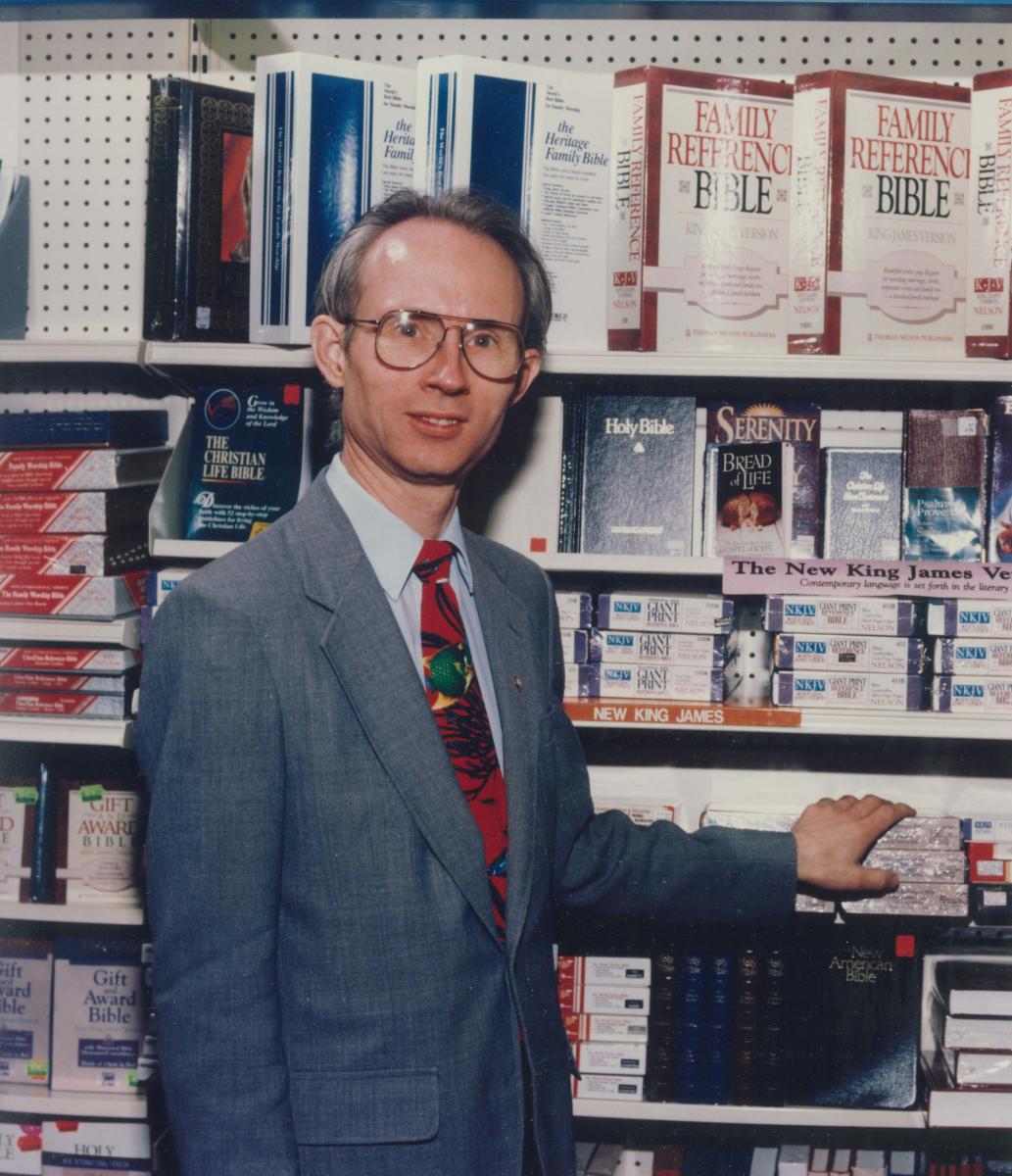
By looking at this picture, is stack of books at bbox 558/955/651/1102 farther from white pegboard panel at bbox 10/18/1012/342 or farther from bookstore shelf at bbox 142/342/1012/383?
white pegboard panel at bbox 10/18/1012/342

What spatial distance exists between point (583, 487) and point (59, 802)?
120cm

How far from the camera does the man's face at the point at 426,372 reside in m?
1.42

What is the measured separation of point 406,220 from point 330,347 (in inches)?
8.1

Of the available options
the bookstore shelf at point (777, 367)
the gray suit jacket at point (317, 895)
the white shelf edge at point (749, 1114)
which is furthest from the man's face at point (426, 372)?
the white shelf edge at point (749, 1114)

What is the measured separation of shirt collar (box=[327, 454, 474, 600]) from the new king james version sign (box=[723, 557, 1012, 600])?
0.73 m

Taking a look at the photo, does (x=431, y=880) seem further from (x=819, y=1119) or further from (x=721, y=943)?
(x=819, y=1119)

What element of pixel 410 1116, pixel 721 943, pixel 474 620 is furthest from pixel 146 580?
pixel 721 943

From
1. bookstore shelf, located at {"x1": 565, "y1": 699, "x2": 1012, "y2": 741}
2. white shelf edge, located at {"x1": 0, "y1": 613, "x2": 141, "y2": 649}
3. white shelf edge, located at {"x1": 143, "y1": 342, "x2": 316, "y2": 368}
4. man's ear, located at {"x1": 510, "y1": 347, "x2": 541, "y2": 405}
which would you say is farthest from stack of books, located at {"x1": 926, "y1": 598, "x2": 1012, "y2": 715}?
white shelf edge, located at {"x1": 0, "y1": 613, "x2": 141, "y2": 649}

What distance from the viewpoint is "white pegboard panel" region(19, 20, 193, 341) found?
7.59 ft

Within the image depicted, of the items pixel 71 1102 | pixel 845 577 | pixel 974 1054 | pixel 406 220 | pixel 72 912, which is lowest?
pixel 71 1102

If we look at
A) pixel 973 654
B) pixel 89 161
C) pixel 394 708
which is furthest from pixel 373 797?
pixel 89 161

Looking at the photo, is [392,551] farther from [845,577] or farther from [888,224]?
[888,224]

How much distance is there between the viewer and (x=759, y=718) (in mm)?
1978

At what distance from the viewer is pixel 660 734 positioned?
92.4 inches
